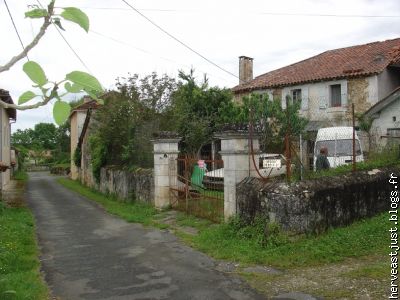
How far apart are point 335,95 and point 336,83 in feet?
2.27

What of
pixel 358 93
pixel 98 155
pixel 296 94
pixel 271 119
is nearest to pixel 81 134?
pixel 98 155

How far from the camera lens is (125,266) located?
7.38 metres

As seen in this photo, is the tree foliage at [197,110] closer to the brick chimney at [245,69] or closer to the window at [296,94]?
the window at [296,94]

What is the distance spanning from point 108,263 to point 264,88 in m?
21.1

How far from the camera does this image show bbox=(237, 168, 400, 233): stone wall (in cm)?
755

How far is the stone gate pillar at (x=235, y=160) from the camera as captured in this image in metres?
9.08

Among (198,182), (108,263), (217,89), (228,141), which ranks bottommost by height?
(108,263)

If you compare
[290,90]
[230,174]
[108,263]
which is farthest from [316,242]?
[290,90]

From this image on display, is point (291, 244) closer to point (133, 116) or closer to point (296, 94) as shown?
point (133, 116)

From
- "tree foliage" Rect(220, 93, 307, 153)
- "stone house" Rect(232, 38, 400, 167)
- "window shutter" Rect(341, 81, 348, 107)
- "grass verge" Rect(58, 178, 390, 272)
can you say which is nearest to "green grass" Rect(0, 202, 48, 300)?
"grass verge" Rect(58, 178, 390, 272)

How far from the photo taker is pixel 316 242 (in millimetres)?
7344

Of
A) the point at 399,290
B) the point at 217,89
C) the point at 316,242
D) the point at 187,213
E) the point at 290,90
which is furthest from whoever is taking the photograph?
the point at 290,90

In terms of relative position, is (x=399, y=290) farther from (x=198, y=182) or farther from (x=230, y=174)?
(x=198, y=182)

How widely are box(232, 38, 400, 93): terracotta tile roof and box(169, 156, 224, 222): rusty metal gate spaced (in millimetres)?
13011
